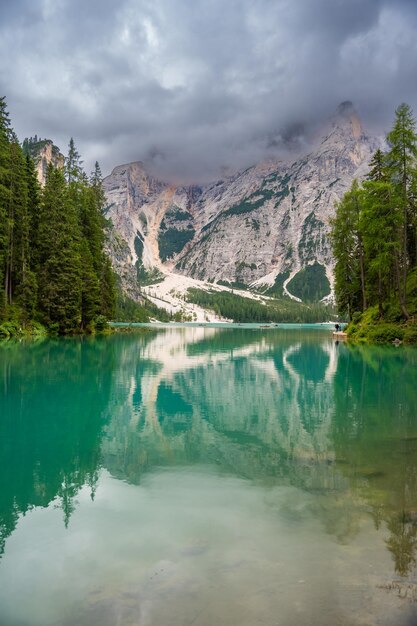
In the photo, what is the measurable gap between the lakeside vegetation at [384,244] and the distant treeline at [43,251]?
35.5 metres

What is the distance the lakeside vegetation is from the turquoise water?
33.0 m

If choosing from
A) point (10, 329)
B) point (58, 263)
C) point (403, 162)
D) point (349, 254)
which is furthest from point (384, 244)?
point (10, 329)

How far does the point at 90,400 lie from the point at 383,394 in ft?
39.8

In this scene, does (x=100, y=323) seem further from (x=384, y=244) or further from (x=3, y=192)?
(x=384, y=244)

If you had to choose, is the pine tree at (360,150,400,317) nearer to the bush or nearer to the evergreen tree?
the evergreen tree

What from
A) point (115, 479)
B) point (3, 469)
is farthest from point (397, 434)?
point (3, 469)

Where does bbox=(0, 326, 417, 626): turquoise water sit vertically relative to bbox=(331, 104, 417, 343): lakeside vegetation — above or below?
below

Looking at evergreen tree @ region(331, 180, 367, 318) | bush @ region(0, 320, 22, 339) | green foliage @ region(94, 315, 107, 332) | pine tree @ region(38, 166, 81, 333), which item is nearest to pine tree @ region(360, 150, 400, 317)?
evergreen tree @ region(331, 180, 367, 318)

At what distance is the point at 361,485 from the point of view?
341 inches

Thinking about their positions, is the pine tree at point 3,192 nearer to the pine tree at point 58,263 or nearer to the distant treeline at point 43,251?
the distant treeline at point 43,251

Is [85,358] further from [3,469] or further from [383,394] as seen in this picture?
[3,469]

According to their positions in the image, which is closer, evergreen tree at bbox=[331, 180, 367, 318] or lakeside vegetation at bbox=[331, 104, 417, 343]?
lakeside vegetation at bbox=[331, 104, 417, 343]

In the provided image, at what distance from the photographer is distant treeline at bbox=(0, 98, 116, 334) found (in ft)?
173

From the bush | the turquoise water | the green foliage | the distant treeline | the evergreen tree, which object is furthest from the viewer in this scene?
the green foliage
